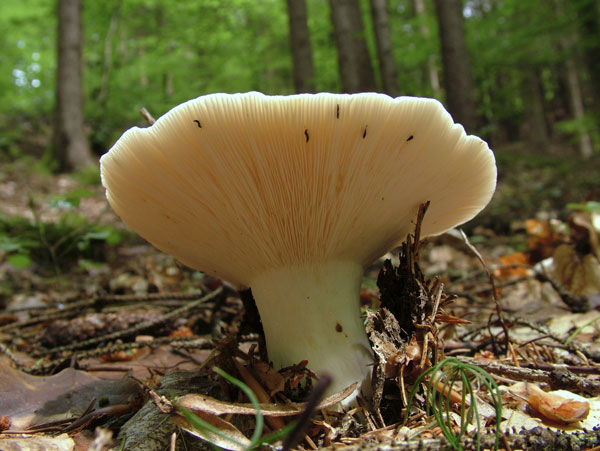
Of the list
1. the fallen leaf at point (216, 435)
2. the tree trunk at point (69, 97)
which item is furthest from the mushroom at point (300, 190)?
the tree trunk at point (69, 97)

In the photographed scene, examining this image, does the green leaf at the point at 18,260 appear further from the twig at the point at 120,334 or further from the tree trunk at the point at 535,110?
the tree trunk at the point at 535,110

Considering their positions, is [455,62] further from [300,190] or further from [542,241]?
[300,190]

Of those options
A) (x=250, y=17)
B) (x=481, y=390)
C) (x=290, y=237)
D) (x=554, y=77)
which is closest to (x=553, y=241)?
(x=481, y=390)

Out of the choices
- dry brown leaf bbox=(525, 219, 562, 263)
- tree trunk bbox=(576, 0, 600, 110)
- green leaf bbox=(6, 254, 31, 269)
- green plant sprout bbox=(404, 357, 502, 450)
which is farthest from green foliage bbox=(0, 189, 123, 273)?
tree trunk bbox=(576, 0, 600, 110)

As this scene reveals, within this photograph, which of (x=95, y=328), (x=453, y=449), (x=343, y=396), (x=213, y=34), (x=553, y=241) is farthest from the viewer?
(x=213, y=34)

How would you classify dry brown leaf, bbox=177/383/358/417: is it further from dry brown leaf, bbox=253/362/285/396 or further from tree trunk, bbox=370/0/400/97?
tree trunk, bbox=370/0/400/97

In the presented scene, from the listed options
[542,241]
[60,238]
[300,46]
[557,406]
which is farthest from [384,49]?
[557,406]

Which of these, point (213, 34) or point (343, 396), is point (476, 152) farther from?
point (213, 34)
